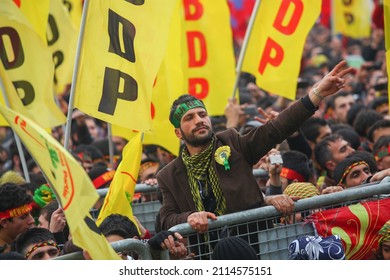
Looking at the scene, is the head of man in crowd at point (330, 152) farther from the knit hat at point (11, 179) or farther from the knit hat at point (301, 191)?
the knit hat at point (11, 179)

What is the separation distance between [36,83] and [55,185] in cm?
256

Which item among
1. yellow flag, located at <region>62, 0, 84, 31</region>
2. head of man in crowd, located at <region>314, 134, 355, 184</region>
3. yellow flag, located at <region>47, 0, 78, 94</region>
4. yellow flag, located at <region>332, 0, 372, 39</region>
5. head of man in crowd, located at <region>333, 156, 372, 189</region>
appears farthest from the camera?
yellow flag, located at <region>332, 0, 372, 39</region>

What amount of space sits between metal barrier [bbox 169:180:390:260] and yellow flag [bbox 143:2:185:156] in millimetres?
2585

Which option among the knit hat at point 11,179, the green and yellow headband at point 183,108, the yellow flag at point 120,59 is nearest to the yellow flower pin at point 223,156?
the green and yellow headband at point 183,108

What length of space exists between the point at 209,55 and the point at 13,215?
11.1ft

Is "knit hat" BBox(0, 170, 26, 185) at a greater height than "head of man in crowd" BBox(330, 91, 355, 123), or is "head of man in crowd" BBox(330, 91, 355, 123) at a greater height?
"head of man in crowd" BBox(330, 91, 355, 123)

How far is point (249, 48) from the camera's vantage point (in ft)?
34.0

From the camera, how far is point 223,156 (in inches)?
253

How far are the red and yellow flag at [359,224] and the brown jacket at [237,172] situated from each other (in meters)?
0.46

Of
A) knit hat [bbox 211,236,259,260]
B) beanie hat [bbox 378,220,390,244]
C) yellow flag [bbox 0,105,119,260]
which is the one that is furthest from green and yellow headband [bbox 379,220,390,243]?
yellow flag [bbox 0,105,119,260]

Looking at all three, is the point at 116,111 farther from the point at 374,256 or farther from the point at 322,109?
the point at 322,109

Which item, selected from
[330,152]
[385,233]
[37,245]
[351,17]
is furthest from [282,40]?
[351,17]

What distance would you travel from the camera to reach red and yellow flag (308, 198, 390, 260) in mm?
6340

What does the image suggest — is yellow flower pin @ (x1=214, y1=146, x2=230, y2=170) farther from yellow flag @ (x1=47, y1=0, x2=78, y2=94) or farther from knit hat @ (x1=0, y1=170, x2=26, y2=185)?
yellow flag @ (x1=47, y1=0, x2=78, y2=94)
